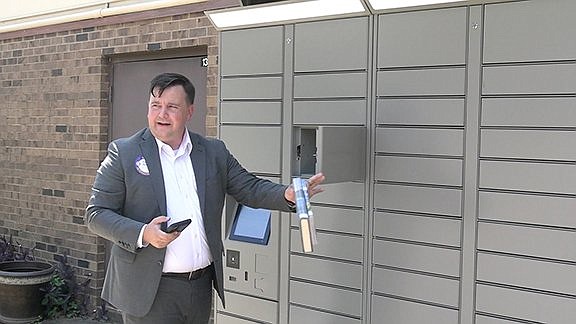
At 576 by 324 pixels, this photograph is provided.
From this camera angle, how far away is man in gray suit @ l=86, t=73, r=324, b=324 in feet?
10.5

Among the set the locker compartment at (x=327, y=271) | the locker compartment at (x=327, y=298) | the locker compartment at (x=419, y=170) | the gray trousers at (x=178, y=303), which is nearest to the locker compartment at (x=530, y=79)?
the locker compartment at (x=419, y=170)

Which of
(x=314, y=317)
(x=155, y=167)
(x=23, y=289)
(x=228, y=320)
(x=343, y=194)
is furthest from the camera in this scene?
(x=23, y=289)

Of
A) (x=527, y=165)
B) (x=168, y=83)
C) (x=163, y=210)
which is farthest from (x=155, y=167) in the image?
(x=527, y=165)

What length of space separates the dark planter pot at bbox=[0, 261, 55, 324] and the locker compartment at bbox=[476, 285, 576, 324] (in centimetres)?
431

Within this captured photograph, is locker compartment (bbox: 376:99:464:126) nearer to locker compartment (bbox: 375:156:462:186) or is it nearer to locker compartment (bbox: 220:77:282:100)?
locker compartment (bbox: 375:156:462:186)

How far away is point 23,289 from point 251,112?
3.32 m

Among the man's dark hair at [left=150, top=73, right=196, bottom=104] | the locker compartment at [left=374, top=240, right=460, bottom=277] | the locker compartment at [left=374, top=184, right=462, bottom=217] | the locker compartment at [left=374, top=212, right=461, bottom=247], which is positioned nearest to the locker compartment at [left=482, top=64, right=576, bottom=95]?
the locker compartment at [left=374, top=184, right=462, bottom=217]

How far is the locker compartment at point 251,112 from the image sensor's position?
4.01 m

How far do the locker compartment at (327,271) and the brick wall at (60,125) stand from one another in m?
2.52

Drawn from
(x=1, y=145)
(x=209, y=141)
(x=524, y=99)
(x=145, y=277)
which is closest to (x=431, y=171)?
(x=524, y=99)

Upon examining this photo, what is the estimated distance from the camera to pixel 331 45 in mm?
3793

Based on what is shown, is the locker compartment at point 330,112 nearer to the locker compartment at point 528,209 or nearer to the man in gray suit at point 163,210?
the man in gray suit at point 163,210

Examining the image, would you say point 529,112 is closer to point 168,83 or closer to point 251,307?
point 168,83

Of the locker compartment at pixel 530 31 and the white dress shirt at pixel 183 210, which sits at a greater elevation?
the locker compartment at pixel 530 31
